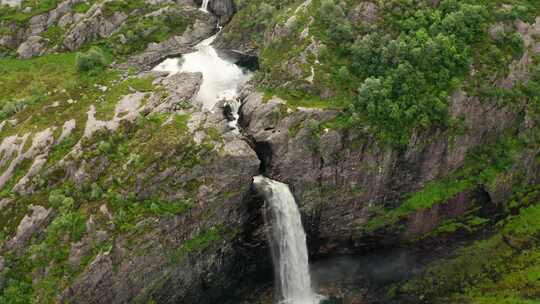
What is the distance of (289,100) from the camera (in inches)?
2218

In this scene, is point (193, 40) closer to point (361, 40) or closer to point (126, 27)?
point (126, 27)

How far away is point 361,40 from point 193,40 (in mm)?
31475

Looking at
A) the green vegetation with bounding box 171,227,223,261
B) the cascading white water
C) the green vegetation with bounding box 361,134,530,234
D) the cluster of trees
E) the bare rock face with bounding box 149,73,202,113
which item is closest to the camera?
the green vegetation with bounding box 171,227,223,261

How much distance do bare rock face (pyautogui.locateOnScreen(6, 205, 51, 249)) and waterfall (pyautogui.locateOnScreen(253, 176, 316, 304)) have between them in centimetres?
2226

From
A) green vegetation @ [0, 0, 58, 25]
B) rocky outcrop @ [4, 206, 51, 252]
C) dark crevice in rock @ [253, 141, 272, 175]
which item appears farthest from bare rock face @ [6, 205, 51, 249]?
green vegetation @ [0, 0, 58, 25]

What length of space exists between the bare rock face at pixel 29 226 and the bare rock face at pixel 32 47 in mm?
34321

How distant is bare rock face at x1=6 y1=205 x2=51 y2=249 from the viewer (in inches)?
1813

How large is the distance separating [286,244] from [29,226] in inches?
1087

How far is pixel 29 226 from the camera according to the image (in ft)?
153

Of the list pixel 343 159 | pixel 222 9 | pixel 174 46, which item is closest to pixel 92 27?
pixel 174 46

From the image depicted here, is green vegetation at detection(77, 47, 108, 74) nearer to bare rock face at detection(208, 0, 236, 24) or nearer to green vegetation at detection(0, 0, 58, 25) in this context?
green vegetation at detection(0, 0, 58, 25)

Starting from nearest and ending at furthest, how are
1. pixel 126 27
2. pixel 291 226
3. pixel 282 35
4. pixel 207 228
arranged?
pixel 207 228 < pixel 291 226 < pixel 282 35 < pixel 126 27

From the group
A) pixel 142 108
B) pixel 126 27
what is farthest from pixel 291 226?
pixel 126 27

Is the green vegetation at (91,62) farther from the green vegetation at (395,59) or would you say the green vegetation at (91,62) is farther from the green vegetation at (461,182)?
the green vegetation at (461,182)
